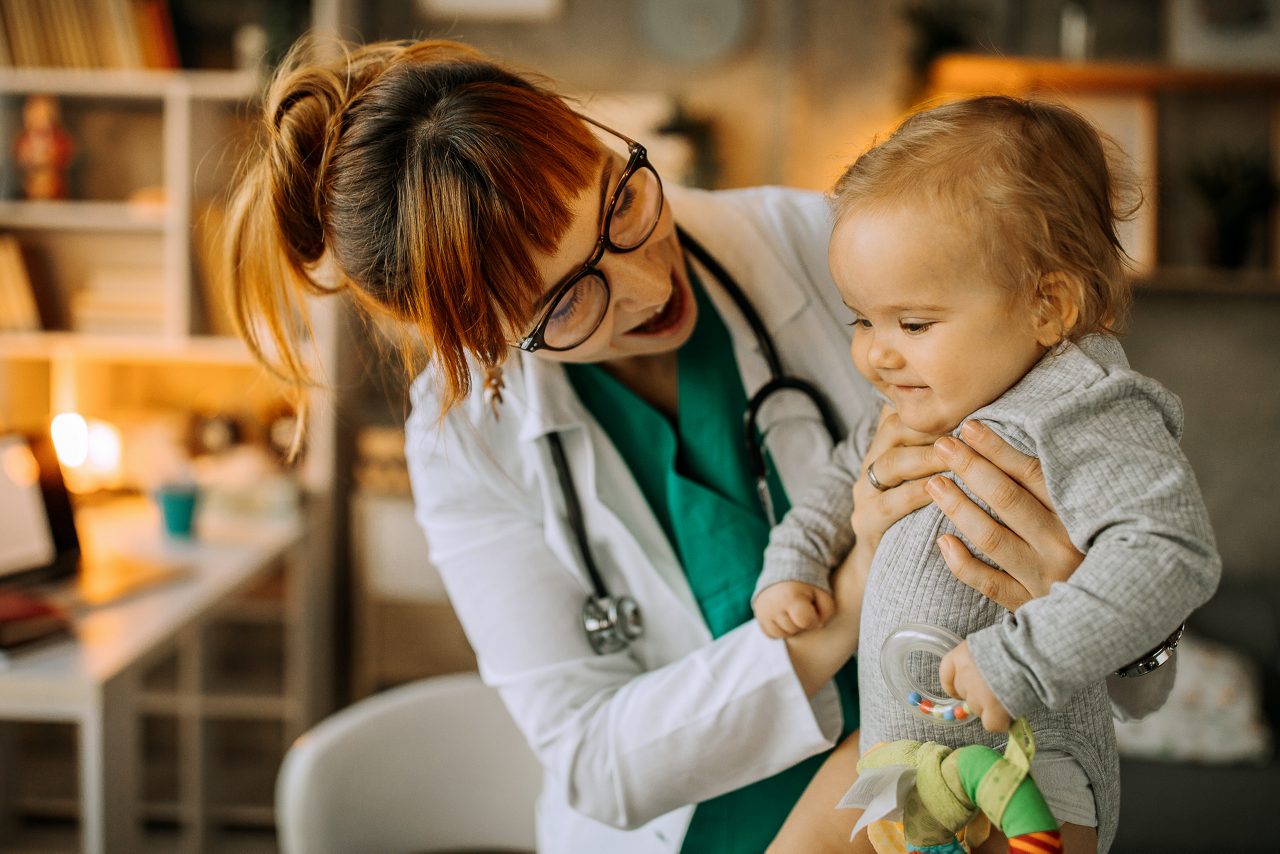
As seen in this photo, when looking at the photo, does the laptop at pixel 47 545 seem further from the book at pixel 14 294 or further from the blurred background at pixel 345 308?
the book at pixel 14 294

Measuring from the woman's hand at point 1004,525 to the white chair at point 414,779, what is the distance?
0.88 metres

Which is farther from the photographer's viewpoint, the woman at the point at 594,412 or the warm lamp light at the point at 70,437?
the warm lamp light at the point at 70,437

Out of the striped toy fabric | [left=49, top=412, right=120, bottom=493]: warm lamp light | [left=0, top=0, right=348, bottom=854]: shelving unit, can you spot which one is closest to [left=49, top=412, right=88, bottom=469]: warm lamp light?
[left=49, top=412, right=120, bottom=493]: warm lamp light

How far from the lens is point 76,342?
117 inches

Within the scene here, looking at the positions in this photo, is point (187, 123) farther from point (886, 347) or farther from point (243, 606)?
point (886, 347)

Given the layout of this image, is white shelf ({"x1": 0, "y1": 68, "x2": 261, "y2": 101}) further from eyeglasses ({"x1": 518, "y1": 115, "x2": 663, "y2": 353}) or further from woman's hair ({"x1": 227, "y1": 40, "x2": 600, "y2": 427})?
eyeglasses ({"x1": 518, "y1": 115, "x2": 663, "y2": 353})

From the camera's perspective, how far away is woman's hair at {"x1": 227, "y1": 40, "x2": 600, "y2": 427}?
839 millimetres

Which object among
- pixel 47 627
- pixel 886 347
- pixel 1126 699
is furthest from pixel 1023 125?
pixel 47 627

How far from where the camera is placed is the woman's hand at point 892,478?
33.8 inches

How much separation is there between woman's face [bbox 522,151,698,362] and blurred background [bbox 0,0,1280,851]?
5.61 ft

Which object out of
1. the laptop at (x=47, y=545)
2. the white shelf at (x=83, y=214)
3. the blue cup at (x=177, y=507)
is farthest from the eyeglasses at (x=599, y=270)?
the white shelf at (x=83, y=214)

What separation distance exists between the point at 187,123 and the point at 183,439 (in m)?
0.93

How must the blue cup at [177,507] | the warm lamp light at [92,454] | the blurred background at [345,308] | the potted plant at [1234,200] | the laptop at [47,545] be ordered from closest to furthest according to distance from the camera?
the laptop at [47,545] < the blue cup at [177,507] < the warm lamp light at [92,454] < the blurred background at [345,308] < the potted plant at [1234,200]

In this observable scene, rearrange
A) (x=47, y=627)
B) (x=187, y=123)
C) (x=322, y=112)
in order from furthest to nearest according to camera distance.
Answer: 1. (x=187, y=123)
2. (x=47, y=627)
3. (x=322, y=112)
